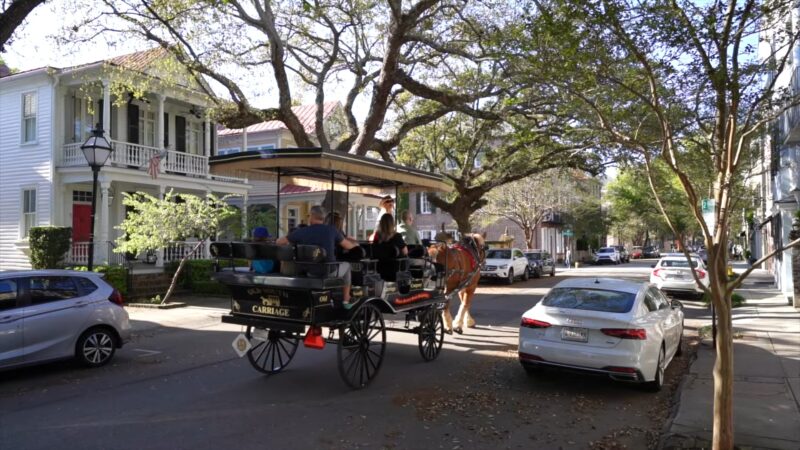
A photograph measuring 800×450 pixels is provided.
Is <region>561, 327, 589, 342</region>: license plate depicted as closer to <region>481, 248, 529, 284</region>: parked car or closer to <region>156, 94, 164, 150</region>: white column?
<region>481, 248, 529, 284</region>: parked car

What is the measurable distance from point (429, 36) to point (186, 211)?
8366mm

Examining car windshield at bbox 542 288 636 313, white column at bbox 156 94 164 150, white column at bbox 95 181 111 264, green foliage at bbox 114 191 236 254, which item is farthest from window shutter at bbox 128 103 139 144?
car windshield at bbox 542 288 636 313

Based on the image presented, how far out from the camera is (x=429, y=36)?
16.7 m

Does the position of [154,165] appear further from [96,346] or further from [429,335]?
[429,335]

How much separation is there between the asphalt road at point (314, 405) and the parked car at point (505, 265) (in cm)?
1578

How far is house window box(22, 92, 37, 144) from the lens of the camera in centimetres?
2061

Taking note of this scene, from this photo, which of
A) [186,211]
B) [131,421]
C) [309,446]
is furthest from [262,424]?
[186,211]

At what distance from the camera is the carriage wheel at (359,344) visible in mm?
7355

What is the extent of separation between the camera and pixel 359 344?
7.56m

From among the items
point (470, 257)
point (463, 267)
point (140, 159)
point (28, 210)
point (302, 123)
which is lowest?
point (463, 267)

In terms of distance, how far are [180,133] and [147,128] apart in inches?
61.7

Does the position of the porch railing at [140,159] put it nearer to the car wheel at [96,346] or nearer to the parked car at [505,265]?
the parked car at [505,265]

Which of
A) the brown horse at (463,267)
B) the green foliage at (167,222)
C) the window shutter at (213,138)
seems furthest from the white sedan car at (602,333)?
the window shutter at (213,138)

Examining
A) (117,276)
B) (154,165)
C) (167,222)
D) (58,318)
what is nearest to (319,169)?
(58,318)
